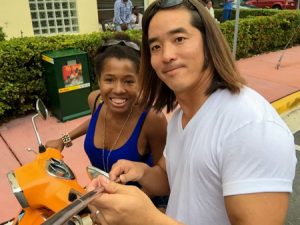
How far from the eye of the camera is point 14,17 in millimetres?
9414

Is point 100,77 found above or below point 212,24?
below

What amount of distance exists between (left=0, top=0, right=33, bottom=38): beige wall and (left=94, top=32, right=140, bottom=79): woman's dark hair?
27.1 feet

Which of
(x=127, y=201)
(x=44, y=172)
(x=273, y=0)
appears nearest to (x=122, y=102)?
(x=44, y=172)

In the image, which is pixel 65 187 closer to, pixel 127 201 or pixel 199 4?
pixel 127 201

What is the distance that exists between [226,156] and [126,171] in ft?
2.05

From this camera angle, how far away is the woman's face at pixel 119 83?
199 centimetres

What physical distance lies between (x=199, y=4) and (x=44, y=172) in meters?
0.94

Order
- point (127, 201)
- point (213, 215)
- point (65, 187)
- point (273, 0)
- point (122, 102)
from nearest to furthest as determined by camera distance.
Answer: point (127, 201) → point (213, 215) → point (65, 187) → point (122, 102) → point (273, 0)

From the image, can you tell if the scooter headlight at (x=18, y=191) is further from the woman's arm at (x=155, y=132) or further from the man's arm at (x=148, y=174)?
the woman's arm at (x=155, y=132)

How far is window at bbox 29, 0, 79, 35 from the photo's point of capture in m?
10.2

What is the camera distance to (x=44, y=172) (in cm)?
143

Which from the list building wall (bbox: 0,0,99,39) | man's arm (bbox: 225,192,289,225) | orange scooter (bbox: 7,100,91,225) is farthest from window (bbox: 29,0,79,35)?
man's arm (bbox: 225,192,289,225)

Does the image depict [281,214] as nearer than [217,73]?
Yes

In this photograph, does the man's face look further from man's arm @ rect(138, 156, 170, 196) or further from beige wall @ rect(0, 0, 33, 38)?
beige wall @ rect(0, 0, 33, 38)
